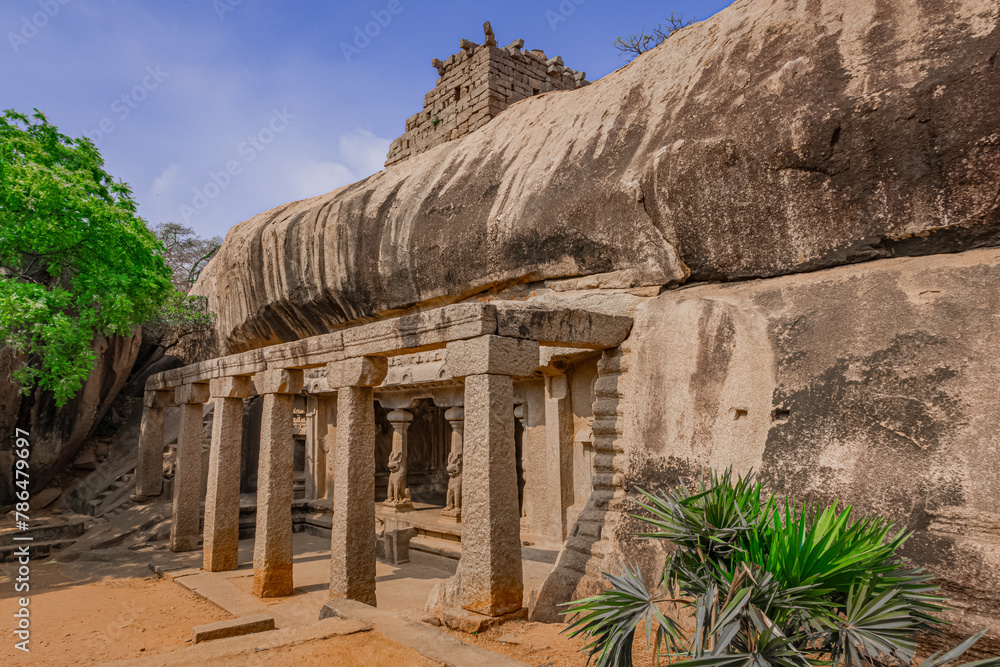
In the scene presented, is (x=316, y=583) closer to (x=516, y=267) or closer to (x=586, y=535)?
(x=586, y=535)

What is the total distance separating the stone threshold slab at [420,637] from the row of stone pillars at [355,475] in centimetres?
61

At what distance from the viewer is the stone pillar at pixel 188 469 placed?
35.9ft

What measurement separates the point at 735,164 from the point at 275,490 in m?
6.80

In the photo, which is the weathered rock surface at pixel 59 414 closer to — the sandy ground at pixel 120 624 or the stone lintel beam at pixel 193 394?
the sandy ground at pixel 120 624

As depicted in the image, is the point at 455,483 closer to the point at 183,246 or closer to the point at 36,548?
the point at 36,548

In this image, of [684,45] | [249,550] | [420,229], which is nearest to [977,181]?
[684,45]

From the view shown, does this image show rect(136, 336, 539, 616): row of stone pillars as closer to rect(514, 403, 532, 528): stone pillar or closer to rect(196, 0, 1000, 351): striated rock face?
rect(196, 0, 1000, 351): striated rock face

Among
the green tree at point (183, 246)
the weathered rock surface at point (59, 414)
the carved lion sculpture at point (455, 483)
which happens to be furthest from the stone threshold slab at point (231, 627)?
the green tree at point (183, 246)

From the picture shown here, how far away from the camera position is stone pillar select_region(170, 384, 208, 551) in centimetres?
1093

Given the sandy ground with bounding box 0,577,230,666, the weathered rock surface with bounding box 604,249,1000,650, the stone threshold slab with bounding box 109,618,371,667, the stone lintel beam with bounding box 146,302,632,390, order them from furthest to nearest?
1. the sandy ground with bounding box 0,577,230,666
2. the stone lintel beam with bounding box 146,302,632,390
3. the stone threshold slab with bounding box 109,618,371,667
4. the weathered rock surface with bounding box 604,249,1000,650

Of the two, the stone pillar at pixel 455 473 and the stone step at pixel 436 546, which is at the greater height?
the stone pillar at pixel 455 473

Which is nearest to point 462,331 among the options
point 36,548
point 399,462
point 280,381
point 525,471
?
point 280,381

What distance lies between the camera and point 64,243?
8.78 m

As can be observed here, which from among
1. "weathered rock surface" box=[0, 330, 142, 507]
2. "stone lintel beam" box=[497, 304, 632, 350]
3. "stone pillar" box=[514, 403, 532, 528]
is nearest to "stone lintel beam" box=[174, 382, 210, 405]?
"weathered rock surface" box=[0, 330, 142, 507]
